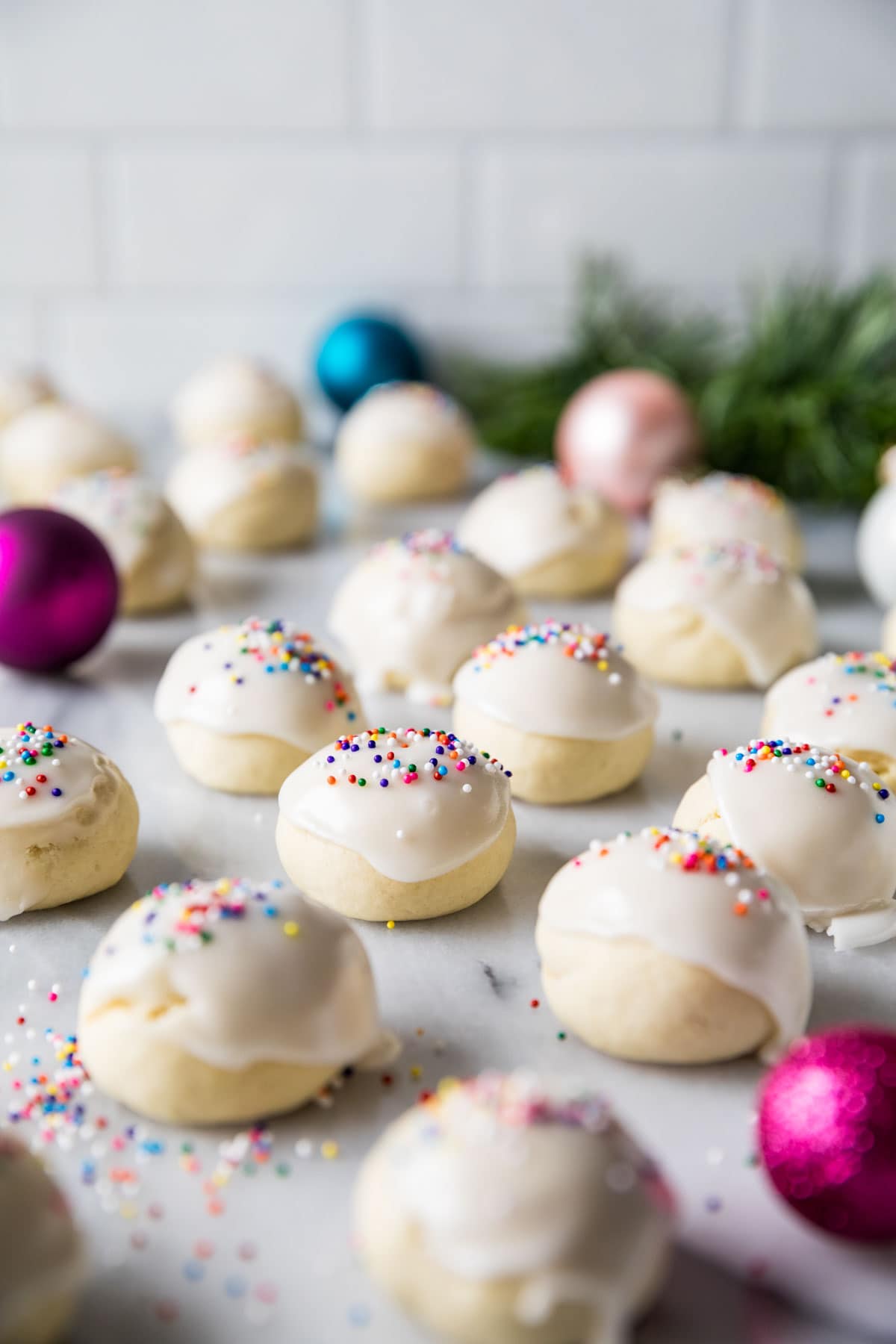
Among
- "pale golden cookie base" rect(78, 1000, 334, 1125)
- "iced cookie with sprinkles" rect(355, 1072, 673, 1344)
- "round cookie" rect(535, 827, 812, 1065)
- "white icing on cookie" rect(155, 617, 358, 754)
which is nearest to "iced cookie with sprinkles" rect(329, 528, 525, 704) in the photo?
"white icing on cookie" rect(155, 617, 358, 754)

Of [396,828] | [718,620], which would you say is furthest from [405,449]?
[396,828]

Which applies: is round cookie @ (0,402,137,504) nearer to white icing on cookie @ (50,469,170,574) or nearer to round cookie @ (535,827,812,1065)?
white icing on cookie @ (50,469,170,574)

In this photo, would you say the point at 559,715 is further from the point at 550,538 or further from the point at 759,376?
the point at 759,376

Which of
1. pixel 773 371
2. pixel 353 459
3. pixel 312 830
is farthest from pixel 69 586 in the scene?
pixel 773 371

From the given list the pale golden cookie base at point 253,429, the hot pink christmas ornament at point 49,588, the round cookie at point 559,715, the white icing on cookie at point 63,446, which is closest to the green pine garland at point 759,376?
the pale golden cookie base at point 253,429

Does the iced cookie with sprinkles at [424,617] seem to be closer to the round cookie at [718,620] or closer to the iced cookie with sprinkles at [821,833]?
the round cookie at [718,620]

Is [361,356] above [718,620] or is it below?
above

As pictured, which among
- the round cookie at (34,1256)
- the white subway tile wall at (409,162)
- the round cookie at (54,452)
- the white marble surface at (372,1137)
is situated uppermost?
the white subway tile wall at (409,162)
